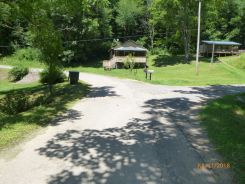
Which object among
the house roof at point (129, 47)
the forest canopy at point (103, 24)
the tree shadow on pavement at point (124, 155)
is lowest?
the tree shadow on pavement at point (124, 155)

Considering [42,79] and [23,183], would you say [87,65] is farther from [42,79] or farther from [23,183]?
[23,183]

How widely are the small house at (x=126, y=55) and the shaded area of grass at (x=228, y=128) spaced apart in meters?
30.7

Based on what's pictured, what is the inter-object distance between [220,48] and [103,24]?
19.8m

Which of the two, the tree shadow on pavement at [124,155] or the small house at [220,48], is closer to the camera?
the tree shadow on pavement at [124,155]

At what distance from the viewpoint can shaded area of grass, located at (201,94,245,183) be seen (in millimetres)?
7756

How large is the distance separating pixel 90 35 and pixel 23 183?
145 ft

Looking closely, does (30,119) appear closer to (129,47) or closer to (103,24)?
(129,47)

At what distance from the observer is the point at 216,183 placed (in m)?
6.53

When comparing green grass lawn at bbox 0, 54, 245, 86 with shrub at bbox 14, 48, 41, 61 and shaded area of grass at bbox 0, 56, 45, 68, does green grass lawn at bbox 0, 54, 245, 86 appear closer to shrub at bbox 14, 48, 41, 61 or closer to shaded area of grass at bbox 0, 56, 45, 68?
shaded area of grass at bbox 0, 56, 45, 68

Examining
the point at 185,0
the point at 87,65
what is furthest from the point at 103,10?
the point at 185,0

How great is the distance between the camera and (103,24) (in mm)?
52750

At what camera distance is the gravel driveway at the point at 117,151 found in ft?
22.3

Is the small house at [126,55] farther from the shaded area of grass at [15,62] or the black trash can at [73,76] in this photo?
the black trash can at [73,76]

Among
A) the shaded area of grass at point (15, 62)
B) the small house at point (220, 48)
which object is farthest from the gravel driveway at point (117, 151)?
the small house at point (220, 48)
